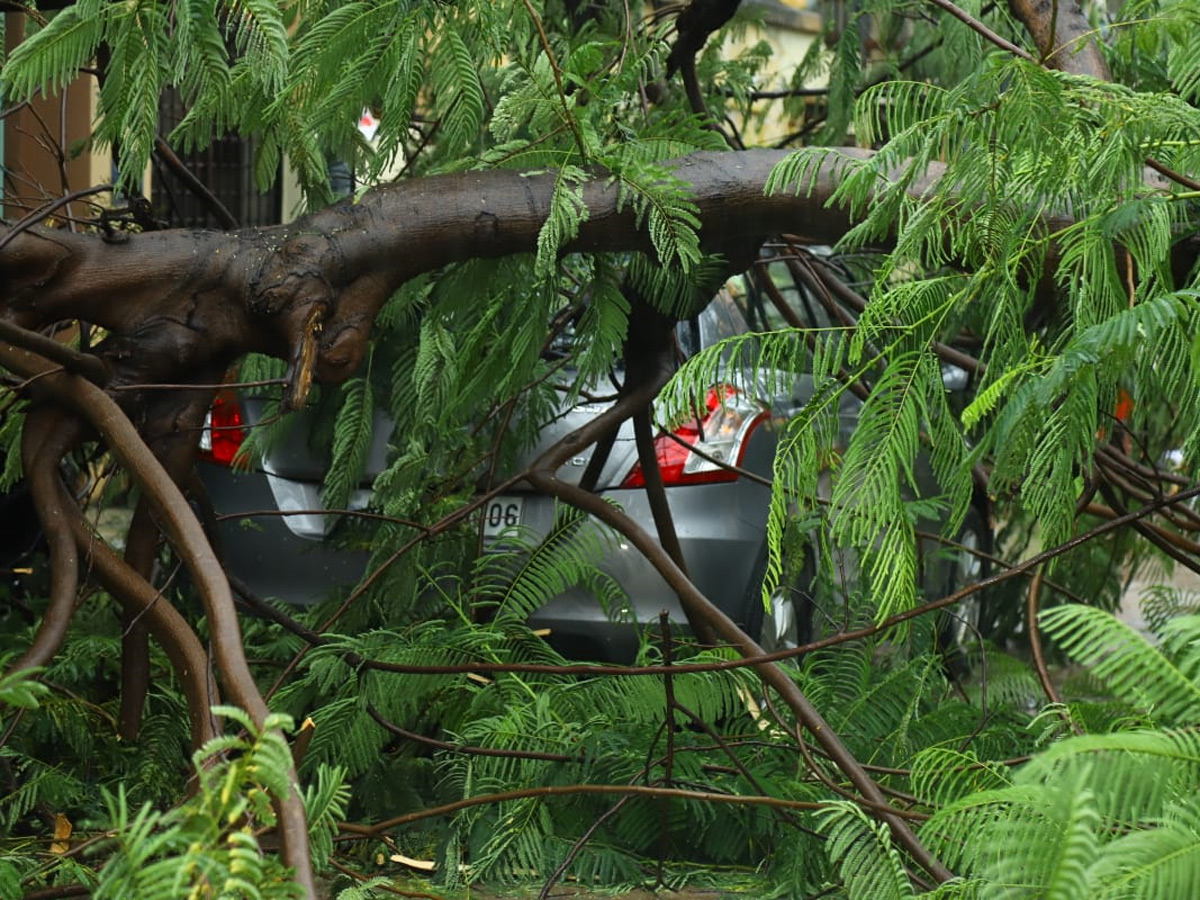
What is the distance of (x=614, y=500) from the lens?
15.3ft

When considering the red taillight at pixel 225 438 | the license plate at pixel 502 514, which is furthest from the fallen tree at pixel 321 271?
the red taillight at pixel 225 438

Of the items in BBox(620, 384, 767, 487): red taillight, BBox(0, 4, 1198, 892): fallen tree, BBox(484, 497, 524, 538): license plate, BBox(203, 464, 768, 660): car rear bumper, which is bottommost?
BBox(203, 464, 768, 660): car rear bumper

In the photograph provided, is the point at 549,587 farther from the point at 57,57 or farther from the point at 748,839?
the point at 57,57

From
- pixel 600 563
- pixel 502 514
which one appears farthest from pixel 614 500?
pixel 502 514

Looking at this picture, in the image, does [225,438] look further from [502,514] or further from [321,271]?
[321,271]

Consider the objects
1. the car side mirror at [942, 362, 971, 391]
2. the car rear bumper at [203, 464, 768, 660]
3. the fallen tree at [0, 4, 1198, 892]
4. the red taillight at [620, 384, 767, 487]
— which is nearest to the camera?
the fallen tree at [0, 4, 1198, 892]

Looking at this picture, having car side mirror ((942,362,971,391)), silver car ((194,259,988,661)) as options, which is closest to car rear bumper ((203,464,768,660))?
silver car ((194,259,988,661))

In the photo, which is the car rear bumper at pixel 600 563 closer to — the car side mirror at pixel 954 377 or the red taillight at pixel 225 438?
the red taillight at pixel 225 438

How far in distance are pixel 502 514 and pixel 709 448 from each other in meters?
0.74

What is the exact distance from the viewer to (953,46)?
166 inches

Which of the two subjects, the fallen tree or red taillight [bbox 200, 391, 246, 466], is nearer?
the fallen tree

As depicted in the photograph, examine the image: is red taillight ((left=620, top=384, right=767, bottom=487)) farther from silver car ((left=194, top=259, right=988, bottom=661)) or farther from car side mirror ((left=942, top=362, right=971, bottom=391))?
car side mirror ((left=942, top=362, right=971, bottom=391))

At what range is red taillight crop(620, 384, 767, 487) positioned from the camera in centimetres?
482

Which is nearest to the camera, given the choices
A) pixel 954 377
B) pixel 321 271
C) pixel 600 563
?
pixel 321 271
